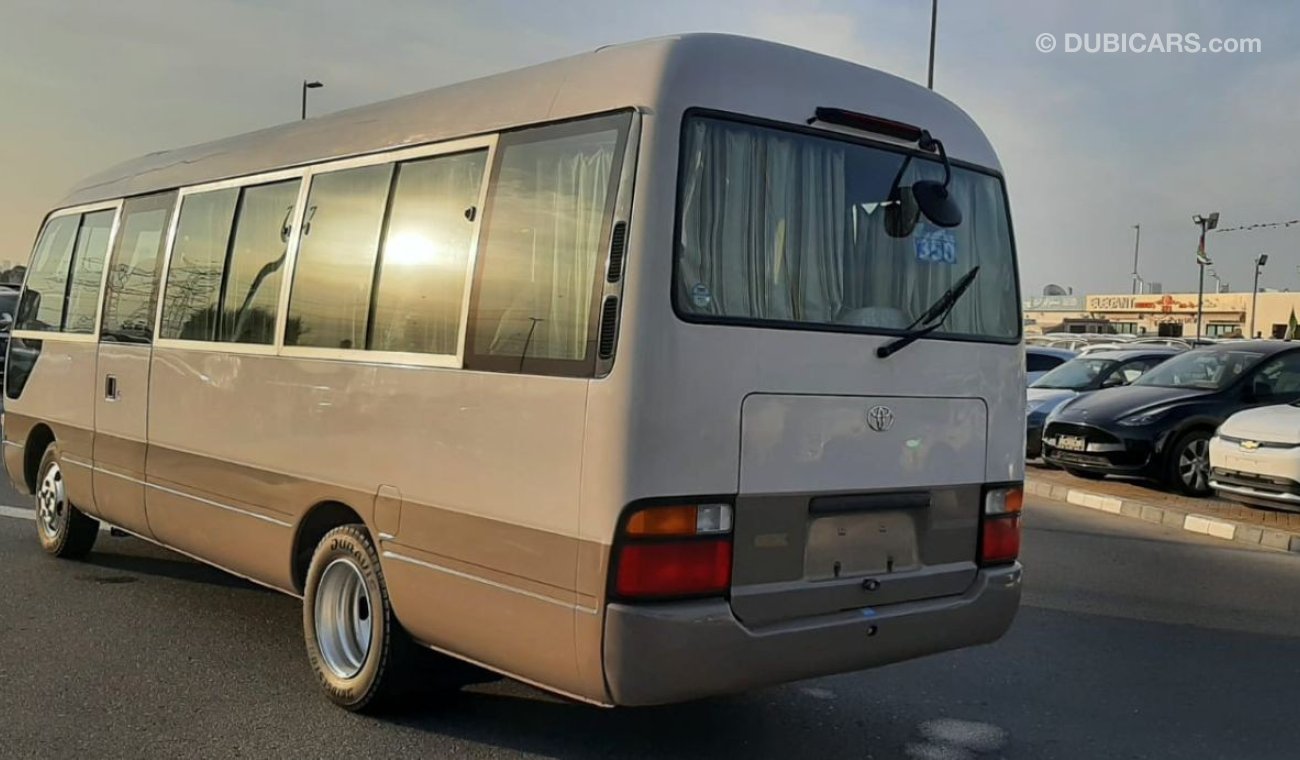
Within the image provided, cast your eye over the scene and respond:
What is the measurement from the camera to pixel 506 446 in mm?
3961

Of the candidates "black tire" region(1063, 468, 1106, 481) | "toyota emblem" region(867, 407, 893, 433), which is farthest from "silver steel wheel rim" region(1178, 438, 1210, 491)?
"toyota emblem" region(867, 407, 893, 433)

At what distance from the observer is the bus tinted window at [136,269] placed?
256 inches

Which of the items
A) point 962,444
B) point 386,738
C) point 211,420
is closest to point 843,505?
point 962,444

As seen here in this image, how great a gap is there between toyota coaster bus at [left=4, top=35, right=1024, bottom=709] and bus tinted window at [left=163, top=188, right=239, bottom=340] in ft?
1.68

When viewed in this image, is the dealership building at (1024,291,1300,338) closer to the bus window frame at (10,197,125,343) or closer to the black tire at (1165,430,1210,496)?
the black tire at (1165,430,1210,496)

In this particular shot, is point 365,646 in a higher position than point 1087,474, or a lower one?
lower

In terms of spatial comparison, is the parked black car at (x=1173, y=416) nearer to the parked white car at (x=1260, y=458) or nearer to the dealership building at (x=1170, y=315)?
the parked white car at (x=1260, y=458)

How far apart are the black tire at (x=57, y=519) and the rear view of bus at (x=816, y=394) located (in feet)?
17.0

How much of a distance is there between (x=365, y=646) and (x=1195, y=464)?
9.80m

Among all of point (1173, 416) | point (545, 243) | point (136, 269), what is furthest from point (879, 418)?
point (1173, 416)

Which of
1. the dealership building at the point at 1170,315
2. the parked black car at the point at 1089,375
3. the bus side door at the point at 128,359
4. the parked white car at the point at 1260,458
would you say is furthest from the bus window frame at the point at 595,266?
the dealership building at the point at 1170,315

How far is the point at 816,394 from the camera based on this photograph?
13.1 feet

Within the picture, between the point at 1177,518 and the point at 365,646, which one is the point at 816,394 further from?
the point at 1177,518

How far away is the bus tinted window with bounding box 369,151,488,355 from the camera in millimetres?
4324
